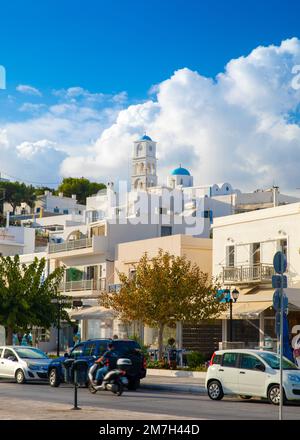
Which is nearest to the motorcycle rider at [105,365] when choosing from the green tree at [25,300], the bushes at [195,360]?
the bushes at [195,360]

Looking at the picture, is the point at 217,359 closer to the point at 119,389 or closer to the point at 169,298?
the point at 119,389

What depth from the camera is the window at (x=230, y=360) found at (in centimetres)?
2430

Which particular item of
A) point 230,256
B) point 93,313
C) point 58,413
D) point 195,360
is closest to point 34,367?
point 195,360

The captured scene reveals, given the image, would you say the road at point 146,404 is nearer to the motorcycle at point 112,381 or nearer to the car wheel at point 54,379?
the motorcycle at point 112,381

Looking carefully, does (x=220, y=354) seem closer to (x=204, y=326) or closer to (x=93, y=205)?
(x=204, y=326)

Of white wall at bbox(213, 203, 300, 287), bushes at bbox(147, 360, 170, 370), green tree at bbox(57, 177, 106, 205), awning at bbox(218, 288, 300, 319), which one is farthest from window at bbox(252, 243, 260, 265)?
green tree at bbox(57, 177, 106, 205)

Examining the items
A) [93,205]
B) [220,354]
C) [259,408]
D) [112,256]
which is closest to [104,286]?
[112,256]

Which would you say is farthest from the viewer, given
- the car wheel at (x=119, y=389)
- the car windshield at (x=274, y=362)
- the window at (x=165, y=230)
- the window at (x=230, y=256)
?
the window at (x=165, y=230)

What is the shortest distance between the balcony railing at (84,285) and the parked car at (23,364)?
21.7 meters

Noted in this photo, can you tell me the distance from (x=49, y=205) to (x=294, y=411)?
105 m

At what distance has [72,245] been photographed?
5791 centimetres
